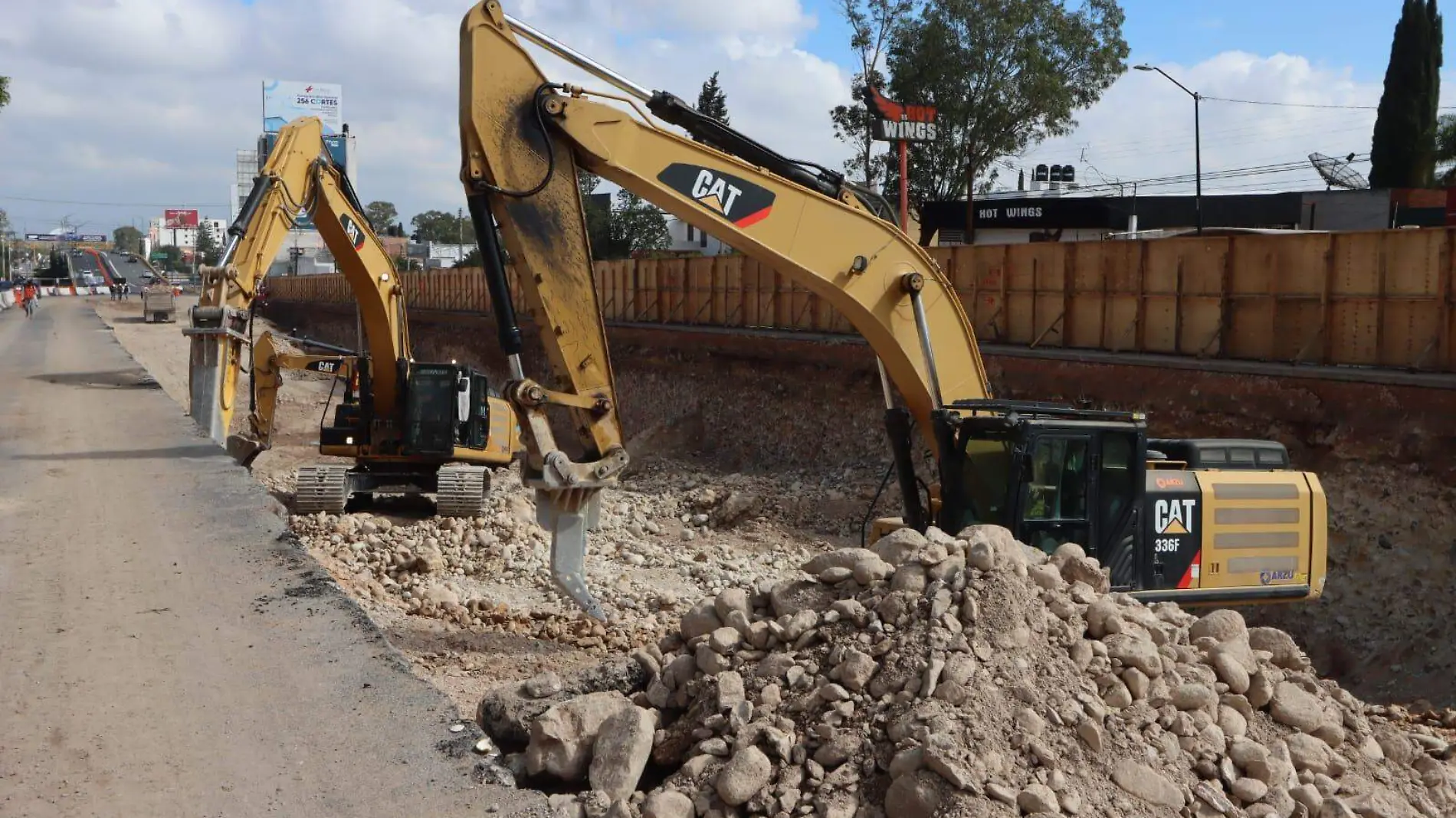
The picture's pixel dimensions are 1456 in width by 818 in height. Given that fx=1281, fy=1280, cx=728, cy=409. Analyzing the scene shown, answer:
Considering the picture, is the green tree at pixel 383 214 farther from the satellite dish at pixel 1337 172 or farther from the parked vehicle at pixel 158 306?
the satellite dish at pixel 1337 172

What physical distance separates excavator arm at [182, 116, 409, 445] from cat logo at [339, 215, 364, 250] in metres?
0.01

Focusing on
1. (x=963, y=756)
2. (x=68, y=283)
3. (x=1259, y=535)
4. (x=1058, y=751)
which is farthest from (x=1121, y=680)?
(x=68, y=283)

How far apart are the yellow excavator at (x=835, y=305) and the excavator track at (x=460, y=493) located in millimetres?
7306

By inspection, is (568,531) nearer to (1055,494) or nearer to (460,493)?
(1055,494)

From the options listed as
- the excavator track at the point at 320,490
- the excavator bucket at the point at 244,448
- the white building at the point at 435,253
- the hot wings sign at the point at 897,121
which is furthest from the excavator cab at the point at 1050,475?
the white building at the point at 435,253

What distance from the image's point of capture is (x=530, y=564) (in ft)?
49.0

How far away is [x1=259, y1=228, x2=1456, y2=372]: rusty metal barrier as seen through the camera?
17094 mm

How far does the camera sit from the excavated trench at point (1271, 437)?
14266mm

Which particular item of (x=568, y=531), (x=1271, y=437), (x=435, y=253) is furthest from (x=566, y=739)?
(x=435, y=253)

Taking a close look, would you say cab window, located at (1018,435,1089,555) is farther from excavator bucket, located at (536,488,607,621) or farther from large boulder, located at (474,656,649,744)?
large boulder, located at (474,656,649,744)

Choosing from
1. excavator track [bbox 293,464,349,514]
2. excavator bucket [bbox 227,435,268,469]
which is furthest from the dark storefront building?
excavator track [bbox 293,464,349,514]

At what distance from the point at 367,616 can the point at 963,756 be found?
16.0ft

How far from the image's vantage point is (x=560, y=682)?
7730mm

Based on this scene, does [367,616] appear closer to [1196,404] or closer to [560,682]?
[560,682]
